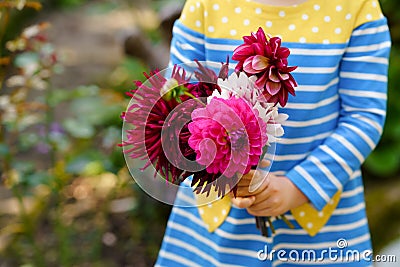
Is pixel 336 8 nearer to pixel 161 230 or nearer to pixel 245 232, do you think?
pixel 245 232

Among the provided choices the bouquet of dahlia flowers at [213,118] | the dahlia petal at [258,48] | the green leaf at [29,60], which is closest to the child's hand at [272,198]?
the bouquet of dahlia flowers at [213,118]

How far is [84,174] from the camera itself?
272 cm

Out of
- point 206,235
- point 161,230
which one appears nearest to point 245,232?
point 206,235

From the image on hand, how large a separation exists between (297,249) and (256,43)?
0.54 metres

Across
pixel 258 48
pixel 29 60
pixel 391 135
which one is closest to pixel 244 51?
pixel 258 48

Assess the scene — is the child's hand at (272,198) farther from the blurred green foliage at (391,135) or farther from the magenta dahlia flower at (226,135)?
the blurred green foliage at (391,135)

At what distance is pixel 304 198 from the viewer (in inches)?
47.1

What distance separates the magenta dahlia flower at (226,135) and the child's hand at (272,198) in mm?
156

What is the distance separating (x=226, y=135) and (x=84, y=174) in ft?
6.35

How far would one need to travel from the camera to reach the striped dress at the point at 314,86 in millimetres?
1167

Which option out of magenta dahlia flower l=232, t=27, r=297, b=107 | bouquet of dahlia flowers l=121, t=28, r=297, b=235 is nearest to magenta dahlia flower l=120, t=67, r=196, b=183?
bouquet of dahlia flowers l=121, t=28, r=297, b=235

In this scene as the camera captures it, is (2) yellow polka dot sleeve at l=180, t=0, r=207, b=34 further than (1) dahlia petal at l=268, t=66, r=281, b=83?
Yes

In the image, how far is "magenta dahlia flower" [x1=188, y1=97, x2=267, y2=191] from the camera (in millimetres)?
870

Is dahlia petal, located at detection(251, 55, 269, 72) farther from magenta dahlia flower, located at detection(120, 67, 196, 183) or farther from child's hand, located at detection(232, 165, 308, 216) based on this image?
child's hand, located at detection(232, 165, 308, 216)
